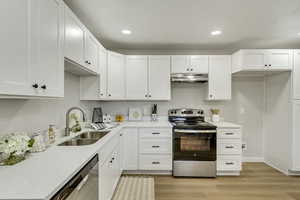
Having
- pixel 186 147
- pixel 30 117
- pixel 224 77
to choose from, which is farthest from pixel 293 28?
pixel 30 117

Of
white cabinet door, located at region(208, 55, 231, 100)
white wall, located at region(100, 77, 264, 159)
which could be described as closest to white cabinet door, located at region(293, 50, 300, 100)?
white wall, located at region(100, 77, 264, 159)

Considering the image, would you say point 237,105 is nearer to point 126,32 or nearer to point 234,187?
point 234,187

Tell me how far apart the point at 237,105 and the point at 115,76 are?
2.75 meters

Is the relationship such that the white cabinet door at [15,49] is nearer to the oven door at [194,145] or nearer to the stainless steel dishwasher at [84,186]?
the stainless steel dishwasher at [84,186]

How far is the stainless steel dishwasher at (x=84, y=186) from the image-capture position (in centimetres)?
99

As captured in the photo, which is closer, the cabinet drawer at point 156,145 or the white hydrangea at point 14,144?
the white hydrangea at point 14,144

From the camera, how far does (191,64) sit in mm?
3420

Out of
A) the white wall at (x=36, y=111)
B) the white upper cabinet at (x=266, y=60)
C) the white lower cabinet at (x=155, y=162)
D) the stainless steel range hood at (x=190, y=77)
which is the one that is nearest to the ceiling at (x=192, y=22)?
the white upper cabinet at (x=266, y=60)

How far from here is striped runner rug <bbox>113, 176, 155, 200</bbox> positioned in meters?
2.37

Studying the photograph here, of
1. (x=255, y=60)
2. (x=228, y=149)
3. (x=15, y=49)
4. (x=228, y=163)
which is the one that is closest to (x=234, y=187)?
(x=228, y=163)

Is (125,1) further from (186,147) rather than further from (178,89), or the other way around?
(186,147)

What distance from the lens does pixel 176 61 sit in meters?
3.43

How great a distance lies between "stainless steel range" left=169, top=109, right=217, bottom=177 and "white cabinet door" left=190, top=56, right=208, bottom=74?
1128mm

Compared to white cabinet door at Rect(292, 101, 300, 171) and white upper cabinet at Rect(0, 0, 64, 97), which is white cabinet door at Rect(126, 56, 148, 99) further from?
white cabinet door at Rect(292, 101, 300, 171)
